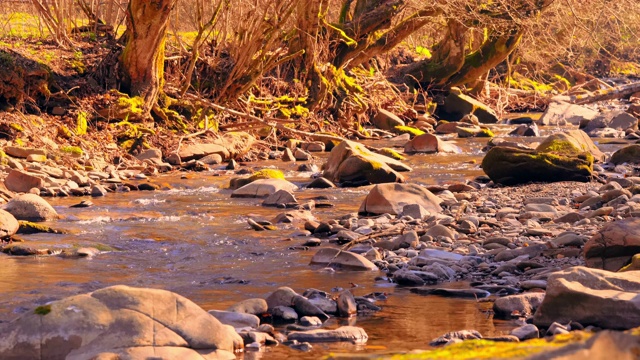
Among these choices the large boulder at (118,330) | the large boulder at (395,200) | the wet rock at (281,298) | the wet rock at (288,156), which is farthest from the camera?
the wet rock at (288,156)

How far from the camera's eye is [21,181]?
10617 mm

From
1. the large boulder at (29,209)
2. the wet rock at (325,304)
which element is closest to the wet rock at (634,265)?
the wet rock at (325,304)

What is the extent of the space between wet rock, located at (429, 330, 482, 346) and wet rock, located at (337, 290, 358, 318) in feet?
2.53

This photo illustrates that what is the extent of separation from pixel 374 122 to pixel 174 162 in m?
7.46

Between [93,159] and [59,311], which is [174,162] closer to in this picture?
[93,159]

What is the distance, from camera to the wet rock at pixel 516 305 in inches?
188

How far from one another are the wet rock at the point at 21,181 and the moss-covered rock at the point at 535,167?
602 centimetres

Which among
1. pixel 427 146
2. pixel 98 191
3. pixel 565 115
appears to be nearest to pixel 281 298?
pixel 98 191

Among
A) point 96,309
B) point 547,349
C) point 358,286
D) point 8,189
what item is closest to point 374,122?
point 8,189

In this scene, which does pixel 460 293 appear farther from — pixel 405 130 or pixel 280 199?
pixel 405 130

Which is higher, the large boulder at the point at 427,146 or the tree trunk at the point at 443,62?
the tree trunk at the point at 443,62

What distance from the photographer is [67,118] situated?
13.9m

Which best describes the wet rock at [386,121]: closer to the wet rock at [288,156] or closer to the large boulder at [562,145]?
the wet rock at [288,156]

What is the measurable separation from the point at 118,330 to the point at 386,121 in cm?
1641
